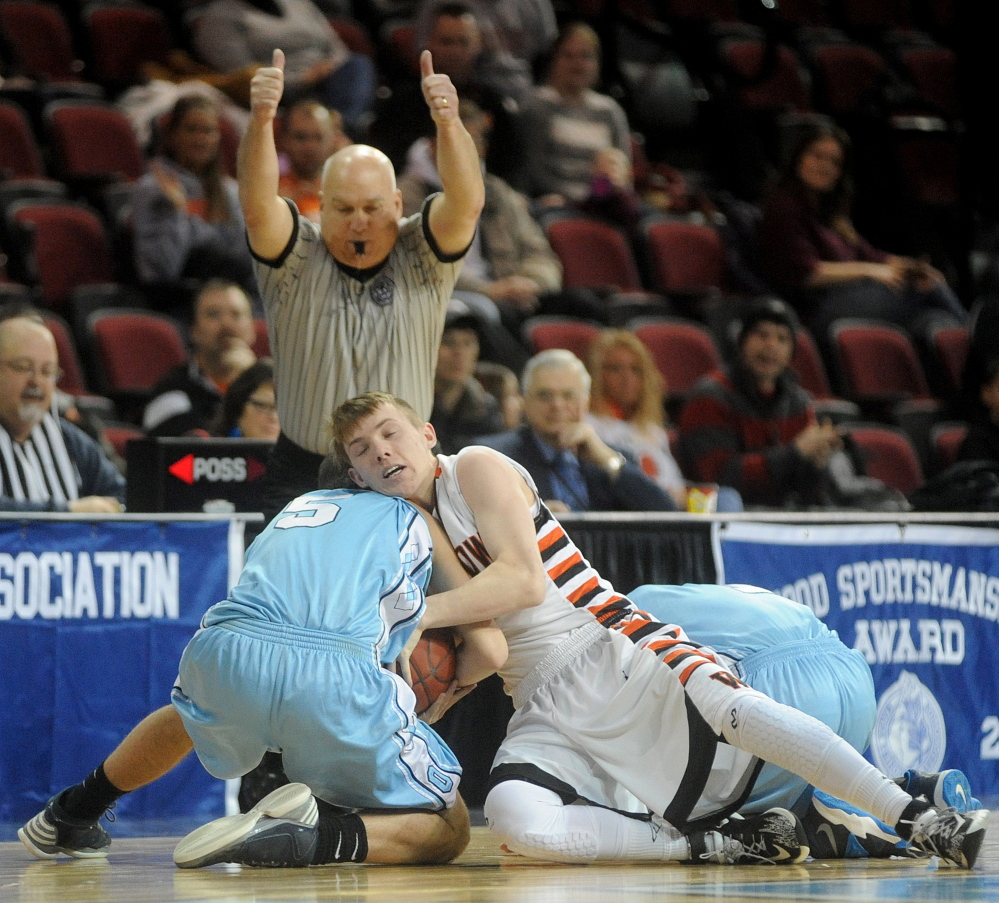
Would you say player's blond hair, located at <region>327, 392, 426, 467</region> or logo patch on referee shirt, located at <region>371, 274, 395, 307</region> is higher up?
logo patch on referee shirt, located at <region>371, 274, 395, 307</region>

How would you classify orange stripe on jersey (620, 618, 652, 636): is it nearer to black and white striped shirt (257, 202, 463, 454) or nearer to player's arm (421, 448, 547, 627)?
player's arm (421, 448, 547, 627)

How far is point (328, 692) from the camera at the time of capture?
123 inches

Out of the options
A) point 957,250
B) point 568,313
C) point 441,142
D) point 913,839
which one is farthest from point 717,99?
point 913,839

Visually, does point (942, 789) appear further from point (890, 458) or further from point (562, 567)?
point (890, 458)

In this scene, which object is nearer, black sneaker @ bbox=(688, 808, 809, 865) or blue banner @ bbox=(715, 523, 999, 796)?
black sneaker @ bbox=(688, 808, 809, 865)

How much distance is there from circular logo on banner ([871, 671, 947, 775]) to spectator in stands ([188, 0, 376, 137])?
466 cm

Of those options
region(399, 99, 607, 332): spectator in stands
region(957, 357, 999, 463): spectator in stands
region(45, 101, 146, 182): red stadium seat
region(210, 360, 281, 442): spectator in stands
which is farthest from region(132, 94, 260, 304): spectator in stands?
region(957, 357, 999, 463): spectator in stands

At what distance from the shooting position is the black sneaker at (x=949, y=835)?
118 inches

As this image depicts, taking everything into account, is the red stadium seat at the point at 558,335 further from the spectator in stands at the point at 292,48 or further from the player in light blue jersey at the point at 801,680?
the player in light blue jersey at the point at 801,680

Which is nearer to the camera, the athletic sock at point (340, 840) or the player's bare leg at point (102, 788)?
the athletic sock at point (340, 840)

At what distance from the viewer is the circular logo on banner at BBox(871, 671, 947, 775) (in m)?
5.30

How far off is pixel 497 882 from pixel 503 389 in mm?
4235

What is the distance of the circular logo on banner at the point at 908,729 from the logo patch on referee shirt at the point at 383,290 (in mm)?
2212

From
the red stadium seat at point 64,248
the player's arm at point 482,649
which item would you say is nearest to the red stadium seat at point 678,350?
the red stadium seat at point 64,248
